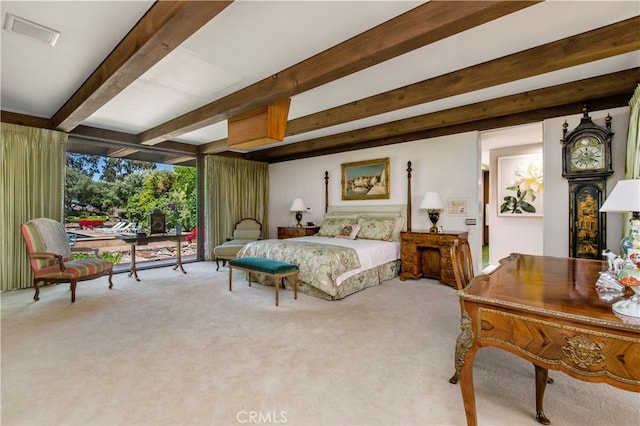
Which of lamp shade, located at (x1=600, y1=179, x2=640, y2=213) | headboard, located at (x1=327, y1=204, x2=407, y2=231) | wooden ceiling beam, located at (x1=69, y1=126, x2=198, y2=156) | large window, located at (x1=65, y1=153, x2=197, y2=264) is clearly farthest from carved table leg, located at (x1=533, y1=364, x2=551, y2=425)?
wooden ceiling beam, located at (x1=69, y1=126, x2=198, y2=156)

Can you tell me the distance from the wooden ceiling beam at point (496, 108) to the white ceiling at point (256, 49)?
0.35 feet

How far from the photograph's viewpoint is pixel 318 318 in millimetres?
3088

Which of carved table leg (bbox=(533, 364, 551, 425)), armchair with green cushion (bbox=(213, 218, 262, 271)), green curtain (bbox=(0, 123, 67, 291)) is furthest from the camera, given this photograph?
armchair with green cushion (bbox=(213, 218, 262, 271))

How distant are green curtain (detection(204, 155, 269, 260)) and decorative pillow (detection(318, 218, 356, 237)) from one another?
224 cm

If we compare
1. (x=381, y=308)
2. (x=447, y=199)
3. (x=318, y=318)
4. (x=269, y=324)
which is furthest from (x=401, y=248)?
(x=269, y=324)

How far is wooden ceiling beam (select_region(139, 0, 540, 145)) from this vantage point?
1.77 meters

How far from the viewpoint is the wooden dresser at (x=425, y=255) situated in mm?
4402

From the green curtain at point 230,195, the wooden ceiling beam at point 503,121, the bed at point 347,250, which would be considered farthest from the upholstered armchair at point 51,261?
the wooden ceiling beam at point 503,121

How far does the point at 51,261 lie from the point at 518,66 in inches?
224

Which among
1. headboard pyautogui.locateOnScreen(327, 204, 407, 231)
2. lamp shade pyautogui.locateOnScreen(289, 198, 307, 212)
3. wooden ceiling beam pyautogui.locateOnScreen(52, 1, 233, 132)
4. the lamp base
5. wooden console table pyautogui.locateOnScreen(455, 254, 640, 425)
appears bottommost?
wooden console table pyautogui.locateOnScreen(455, 254, 640, 425)

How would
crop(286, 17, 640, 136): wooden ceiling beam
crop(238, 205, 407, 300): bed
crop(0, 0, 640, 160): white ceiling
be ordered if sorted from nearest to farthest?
crop(0, 0, 640, 160): white ceiling < crop(286, 17, 640, 136): wooden ceiling beam < crop(238, 205, 407, 300): bed

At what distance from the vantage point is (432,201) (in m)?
4.62

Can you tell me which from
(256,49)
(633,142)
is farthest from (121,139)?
(633,142)

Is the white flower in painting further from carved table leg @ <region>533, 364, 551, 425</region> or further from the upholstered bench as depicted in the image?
carved table leg @ <region>533, 364, 551, 425</region>
